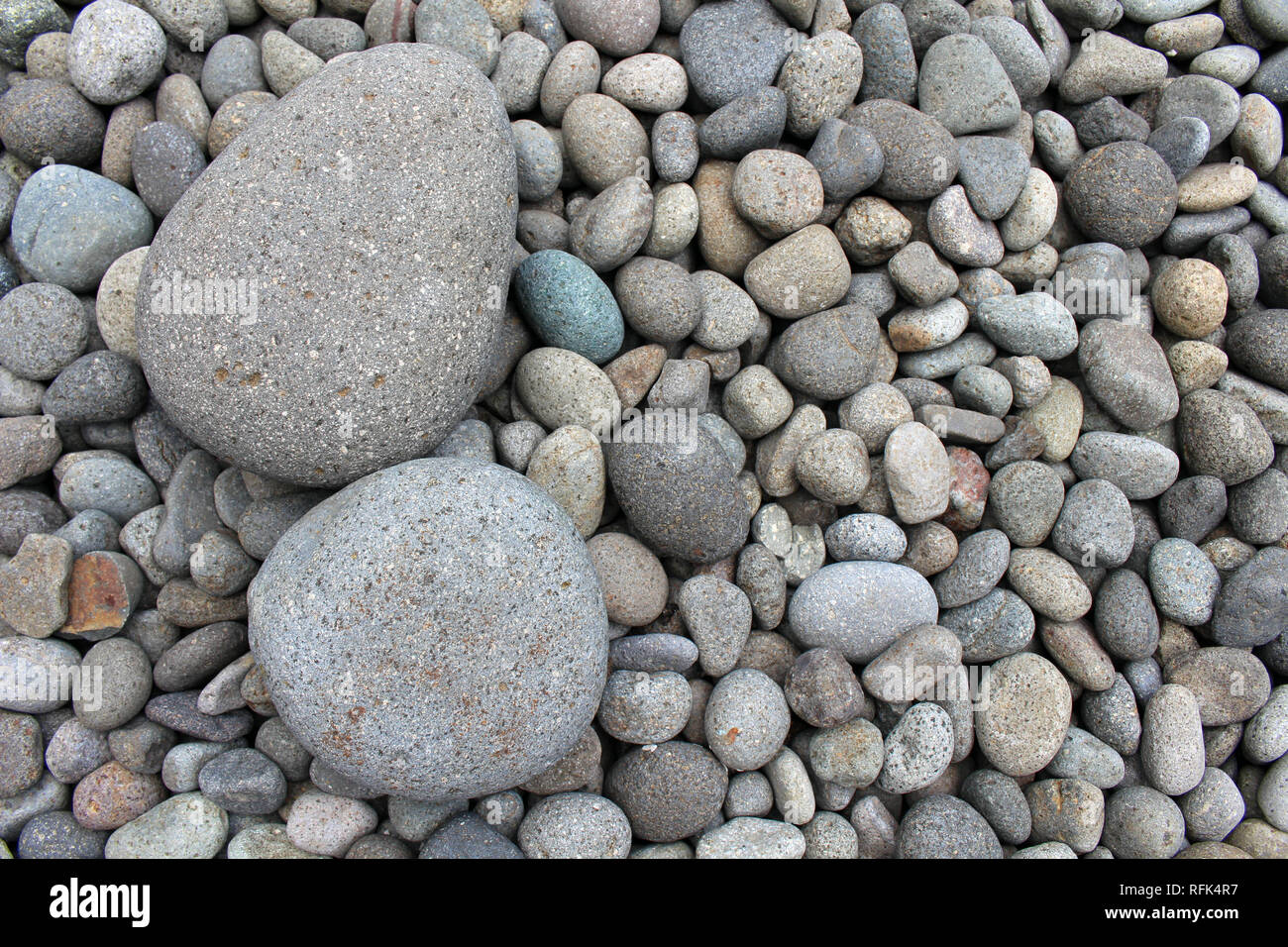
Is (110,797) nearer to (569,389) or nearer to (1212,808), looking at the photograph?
(569,389)

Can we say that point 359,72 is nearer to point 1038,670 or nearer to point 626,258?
point 626,258

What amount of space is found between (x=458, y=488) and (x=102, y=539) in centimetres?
152

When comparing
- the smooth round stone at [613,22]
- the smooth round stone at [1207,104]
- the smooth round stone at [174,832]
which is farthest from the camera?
the smooth round stone at [1207,104]

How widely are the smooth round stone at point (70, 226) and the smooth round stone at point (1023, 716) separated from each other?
3.95 metres

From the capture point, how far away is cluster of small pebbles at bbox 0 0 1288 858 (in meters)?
2.75

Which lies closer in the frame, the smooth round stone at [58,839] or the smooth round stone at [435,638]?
the smooth round stone at [435,638]

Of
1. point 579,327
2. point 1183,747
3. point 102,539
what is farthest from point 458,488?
point 1183,747

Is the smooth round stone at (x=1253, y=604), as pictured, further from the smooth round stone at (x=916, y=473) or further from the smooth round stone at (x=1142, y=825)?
the smooth round stone at (x=916, y=473)

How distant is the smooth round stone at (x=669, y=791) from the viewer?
2.94 metres

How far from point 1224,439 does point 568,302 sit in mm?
2830

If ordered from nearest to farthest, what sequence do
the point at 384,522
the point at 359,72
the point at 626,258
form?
1. the point at 384,522
2. the point at 359,72
3. the point at 626,258

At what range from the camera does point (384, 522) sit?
266cm

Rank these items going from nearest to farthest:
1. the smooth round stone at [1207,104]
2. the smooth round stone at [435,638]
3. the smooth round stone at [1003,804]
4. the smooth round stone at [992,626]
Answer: the smooth round stone at [435,638] → the smooth round stone at [1003,804] → the smooth round stone at [992,626] → the smooth round stone at [1207,104]

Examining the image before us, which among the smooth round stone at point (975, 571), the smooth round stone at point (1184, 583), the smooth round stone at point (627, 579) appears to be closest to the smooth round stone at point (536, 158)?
the smooth round stone at point (627, 579)
